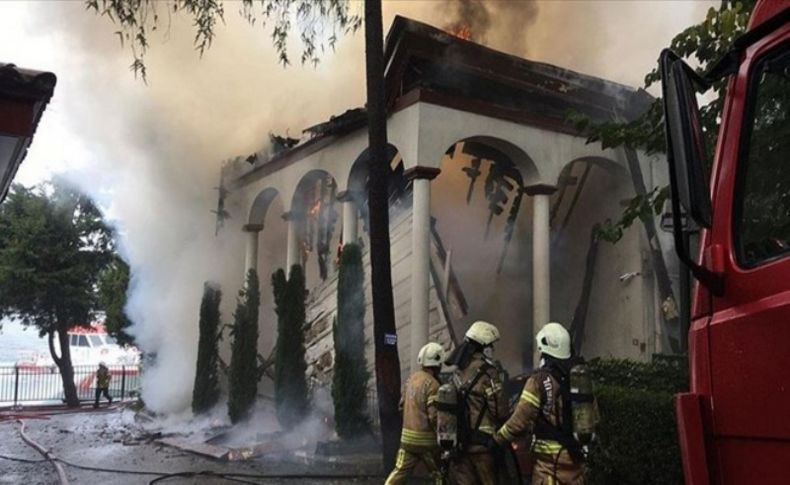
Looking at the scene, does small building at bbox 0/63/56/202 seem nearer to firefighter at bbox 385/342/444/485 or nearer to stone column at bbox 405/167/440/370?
firefighter at bbox 385/342/444/485

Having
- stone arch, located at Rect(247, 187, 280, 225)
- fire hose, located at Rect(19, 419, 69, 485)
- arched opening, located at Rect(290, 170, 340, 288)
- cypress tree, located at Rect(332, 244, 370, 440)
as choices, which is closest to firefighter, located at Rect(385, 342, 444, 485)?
cypress tree, located at Rect(332, 244, 370, 440)

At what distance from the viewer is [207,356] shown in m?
13.7

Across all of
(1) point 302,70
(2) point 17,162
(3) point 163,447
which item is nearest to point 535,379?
(2) point 17,162

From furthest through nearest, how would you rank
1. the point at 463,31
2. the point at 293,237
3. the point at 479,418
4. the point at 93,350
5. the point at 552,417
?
the point at 93,350, the point at 293,237, the point at 463,31, the point at 479,418, the point at 552,417

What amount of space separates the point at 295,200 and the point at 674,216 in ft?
38.3

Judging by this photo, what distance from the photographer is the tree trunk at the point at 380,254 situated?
7.36m

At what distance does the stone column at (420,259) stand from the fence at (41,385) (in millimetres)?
16311

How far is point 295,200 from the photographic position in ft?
43.5

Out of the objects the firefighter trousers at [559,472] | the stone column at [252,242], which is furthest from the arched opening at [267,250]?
the firefighter trousers at [559,472]

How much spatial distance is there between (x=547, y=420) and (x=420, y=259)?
18.5ft

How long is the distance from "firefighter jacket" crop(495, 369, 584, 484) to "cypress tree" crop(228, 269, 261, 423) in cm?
866

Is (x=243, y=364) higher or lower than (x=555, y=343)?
lower

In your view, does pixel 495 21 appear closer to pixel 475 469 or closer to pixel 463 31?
pixel 463 31

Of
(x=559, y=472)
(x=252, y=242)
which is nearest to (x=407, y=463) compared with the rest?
(x=559, y=472)
